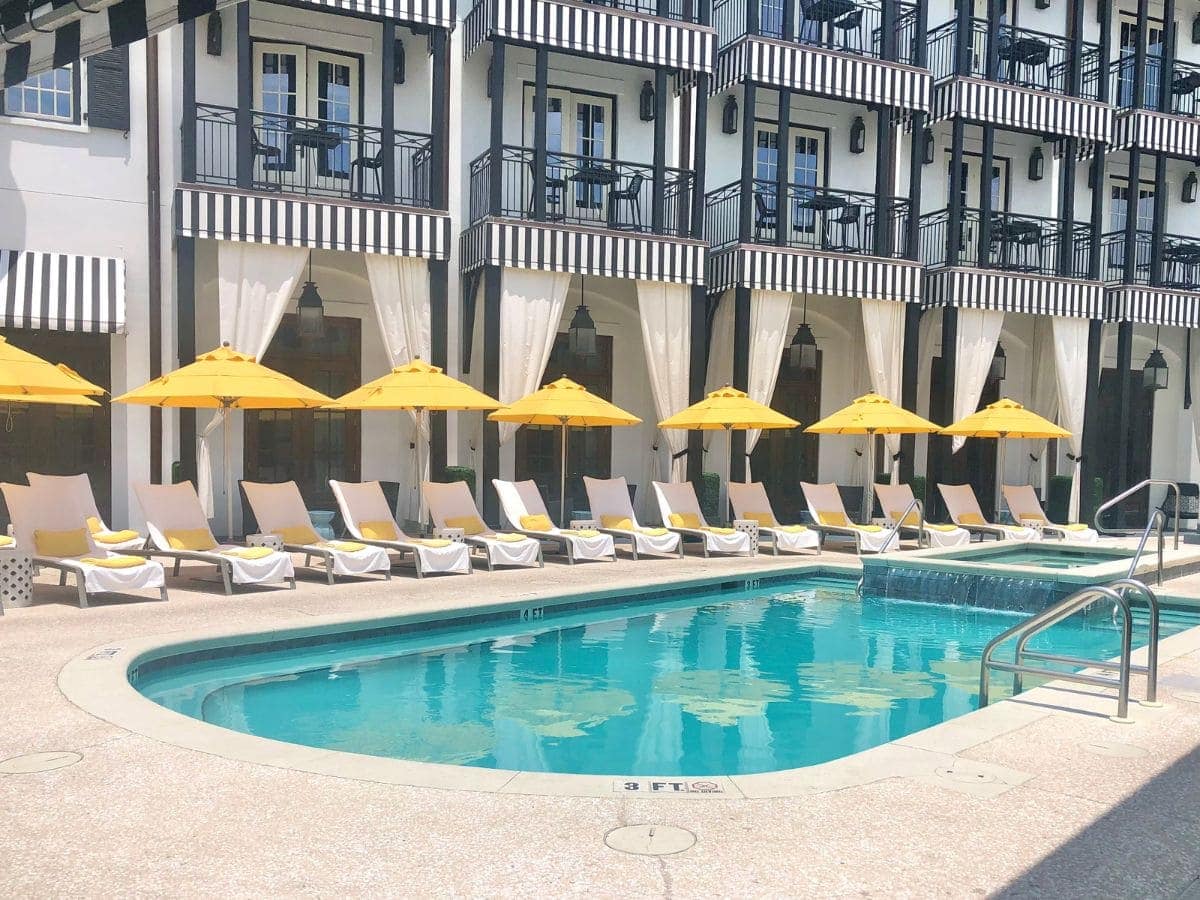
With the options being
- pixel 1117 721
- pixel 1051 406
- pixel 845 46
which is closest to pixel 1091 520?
pixel 1051 406

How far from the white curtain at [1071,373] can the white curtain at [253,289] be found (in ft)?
42.7

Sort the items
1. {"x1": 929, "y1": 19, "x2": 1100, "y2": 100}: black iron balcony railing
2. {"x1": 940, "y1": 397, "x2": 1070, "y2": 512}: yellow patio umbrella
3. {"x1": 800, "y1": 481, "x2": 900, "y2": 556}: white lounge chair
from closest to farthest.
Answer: {"x1": 800, "y1": 481, "x2": 900, "y2": 556}: white lounge chair → {"x1": 940, "y1": 397, "x2": 1070, "y2": 512}: yellow patio umbrella → {"x1": 929, "y1": 19, "x2": 1100, "y2": 100}: black iron balcony railing

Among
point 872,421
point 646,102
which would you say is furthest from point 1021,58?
point 872,421

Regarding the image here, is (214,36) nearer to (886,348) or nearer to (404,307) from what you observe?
(404,307)

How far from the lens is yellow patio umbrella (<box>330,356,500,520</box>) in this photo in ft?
37.7

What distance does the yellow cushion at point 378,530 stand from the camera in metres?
11.5

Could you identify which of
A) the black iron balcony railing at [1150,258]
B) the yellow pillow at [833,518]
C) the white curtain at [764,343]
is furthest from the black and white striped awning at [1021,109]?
the yellow pillow at [833,518]

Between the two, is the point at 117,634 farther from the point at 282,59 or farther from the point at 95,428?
the point at 282,59

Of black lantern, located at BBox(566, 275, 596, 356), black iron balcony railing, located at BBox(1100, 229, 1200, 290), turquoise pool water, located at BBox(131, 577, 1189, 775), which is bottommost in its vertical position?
turquoise pool water, located at BBox(131, 577, 1189, 775)

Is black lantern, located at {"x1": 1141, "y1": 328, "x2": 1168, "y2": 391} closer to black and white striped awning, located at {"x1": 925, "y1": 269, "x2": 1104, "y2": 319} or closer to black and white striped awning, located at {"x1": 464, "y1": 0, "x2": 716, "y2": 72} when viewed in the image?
black and white striped awning, located at {"x1": 925, "y1": 269, "x2": 1104, "y2": 319}

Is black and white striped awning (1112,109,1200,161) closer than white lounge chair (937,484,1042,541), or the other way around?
white lounge chair (937,484,1042,541)

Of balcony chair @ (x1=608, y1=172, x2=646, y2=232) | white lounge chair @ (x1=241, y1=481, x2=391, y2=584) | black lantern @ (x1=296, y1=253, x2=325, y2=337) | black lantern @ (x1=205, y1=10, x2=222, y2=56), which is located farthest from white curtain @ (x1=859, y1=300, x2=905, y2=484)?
black lantern @ (x1=205, y1=10, x2=222, y2=56)

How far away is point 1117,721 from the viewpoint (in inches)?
212

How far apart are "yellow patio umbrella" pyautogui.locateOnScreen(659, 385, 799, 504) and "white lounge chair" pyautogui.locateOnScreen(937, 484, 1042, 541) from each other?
11.4ft
